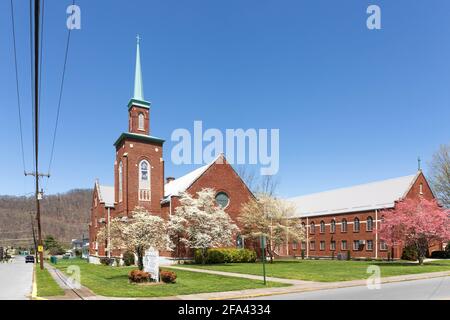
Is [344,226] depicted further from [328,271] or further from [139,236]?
[139,236]

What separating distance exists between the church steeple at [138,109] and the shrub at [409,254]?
31.1 metres

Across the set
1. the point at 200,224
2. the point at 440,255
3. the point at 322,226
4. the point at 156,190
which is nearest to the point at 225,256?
the point at 200,224

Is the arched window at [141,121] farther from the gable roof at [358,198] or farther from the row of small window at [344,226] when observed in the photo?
the row of small window at [344,226]

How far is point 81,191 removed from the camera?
420 feet

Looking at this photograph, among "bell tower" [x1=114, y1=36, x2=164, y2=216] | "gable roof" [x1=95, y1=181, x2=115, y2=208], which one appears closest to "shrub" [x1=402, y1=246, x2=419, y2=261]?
"bell tower" [x1=114, y1=36, x2=164, y2=216]

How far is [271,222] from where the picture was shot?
41.5m

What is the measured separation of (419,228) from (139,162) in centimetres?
2788

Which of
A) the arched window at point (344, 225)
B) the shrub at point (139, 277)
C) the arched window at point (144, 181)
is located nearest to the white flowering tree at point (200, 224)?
the arched window at point (144, 181)

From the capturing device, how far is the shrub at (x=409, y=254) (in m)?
42.3

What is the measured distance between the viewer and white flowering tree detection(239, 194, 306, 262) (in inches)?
1615

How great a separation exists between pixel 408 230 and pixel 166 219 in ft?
76.0

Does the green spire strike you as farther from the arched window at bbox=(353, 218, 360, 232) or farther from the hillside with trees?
the hillside with trees

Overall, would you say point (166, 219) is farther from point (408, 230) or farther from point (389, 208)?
point (389, 208)
